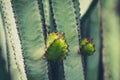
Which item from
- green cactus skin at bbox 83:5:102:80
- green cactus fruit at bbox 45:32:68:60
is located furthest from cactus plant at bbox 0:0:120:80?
green cactus skin at bbox 83:5:102:80

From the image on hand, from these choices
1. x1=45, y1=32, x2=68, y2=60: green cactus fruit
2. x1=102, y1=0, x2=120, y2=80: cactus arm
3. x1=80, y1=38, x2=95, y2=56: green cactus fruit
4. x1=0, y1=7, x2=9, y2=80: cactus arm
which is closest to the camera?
x1=45, y1=32, x2=68, y2=60: green cactus fruit

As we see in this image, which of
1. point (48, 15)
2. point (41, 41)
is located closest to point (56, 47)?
point (41, 41)

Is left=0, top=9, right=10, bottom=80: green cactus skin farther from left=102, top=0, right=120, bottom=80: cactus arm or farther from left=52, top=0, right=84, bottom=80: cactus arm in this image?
left=102, top=0, right=120, bottom=80: cactus arm

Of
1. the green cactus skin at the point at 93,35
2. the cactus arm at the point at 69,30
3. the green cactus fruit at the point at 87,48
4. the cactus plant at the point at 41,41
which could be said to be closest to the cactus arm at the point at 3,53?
the cactus plant at the point at 41,41

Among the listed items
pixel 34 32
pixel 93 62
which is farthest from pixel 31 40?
pixel 93 62

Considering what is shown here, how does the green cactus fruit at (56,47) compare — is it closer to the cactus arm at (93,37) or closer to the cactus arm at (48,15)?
the cactus arm at (48,15)

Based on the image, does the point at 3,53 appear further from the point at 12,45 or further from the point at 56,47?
the point at 56,47
